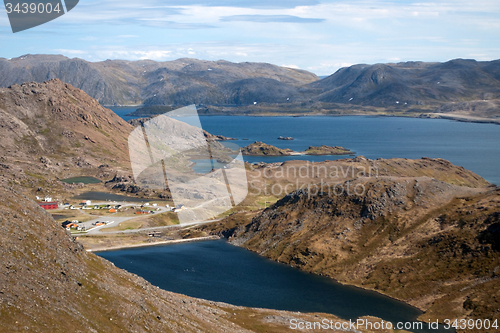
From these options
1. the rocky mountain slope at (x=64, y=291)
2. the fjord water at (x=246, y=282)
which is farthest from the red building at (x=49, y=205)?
the rocky mountain slope at (x=64, y=291)

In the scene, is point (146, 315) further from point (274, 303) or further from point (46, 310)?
point (274, 303)

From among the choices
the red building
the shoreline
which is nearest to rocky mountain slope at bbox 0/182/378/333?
the shoreline

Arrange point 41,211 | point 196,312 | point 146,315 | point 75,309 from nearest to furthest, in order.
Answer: point 75,309
point 146,315
point 41,211
point 196,312

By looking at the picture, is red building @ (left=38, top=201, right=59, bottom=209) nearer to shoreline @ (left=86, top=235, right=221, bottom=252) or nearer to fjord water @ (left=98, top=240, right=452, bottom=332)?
shoreline @ (left=86, top=235, right=221, bottom=252)

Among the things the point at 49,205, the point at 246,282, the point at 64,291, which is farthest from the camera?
the point at 49,205

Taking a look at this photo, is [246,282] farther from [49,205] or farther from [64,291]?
[49,205]

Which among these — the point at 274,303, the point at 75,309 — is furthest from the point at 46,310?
the point at 274,303

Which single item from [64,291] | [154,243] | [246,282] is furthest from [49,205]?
[64,291]

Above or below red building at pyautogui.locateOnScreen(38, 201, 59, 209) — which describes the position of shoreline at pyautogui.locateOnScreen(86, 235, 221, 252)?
below
